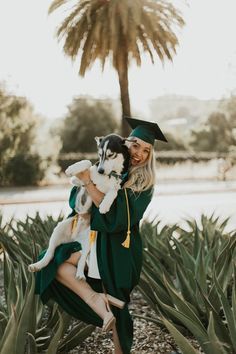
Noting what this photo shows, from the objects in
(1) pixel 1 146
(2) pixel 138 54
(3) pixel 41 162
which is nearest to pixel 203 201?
(2) pixel 138 54

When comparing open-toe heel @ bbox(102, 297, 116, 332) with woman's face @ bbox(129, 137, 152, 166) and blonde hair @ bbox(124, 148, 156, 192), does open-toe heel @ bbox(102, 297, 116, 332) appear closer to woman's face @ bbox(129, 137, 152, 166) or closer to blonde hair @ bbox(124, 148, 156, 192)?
blonde hair @ bbox(124, 148, 156, 192)

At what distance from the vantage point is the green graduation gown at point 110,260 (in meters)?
2.56

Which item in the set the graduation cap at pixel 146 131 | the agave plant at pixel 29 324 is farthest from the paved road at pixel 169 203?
the graduation cap at pixel 146 131

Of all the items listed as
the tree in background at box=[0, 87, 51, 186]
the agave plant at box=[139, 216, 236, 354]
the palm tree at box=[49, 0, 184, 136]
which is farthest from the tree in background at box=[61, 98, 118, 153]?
the agave plant at box=[139, 216, 236, 354]

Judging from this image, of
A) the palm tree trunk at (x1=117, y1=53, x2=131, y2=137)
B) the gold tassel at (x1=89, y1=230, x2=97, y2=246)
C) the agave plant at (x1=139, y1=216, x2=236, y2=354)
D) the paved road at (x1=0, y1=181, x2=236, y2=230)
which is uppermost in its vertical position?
the palm tree trunk at (x1=117, y1=53, x2=131, y2=137)

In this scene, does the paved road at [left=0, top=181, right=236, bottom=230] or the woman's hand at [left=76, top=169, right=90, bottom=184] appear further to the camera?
the paved road at [left=0, top=181, right=236, bottom=230]

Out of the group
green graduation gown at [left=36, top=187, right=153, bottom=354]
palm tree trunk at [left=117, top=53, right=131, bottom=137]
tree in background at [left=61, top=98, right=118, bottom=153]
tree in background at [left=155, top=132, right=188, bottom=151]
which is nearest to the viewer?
green graduation gown at [left=36, top=187, right=153, bottom=354]

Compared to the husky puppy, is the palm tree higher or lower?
higher

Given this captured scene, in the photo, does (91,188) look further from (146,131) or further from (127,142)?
(146,131)

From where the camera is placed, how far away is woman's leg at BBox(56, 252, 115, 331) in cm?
261

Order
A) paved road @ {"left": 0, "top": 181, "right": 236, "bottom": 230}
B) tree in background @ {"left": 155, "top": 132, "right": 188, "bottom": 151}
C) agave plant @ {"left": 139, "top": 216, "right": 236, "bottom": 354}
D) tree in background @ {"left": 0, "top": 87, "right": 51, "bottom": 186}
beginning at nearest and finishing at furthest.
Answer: agave plant @ {"left": 139, "top": 216, "right": 236, "bottom": 354}, paved road @ {"left": 0, "top": 181, "right": 236, "bottom": 230}, tree in background @ {"left": 0, "top": 87, "right": 51, "bottom": 186}, tree in background @ {"left": 155, "top": 132, "right": 188, "bottom": 151}

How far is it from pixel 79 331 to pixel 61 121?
3669cm

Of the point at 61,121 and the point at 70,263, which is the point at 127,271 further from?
the point at 61,121

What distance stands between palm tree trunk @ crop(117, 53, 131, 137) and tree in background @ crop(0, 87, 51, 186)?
325 inches
